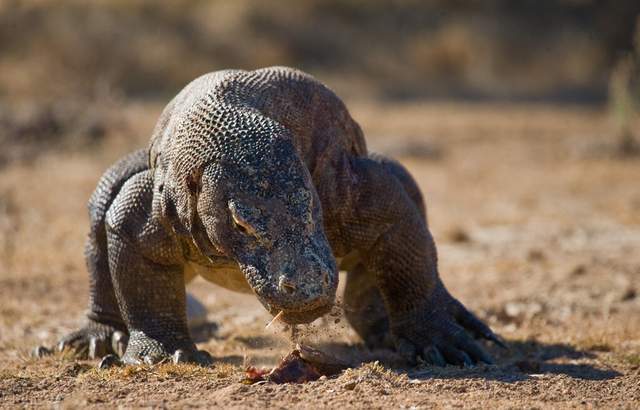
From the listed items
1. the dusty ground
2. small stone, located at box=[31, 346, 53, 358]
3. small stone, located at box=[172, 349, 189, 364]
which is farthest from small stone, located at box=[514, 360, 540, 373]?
small stone, located at box=[31, 346, 53, 358]

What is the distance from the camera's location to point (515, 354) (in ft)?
19.2

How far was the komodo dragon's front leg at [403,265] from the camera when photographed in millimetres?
5219

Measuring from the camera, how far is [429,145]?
16719 millimetres

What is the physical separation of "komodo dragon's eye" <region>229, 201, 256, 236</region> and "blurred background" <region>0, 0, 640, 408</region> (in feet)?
2.29

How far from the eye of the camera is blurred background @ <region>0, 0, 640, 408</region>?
5.88m

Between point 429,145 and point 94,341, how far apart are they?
37.7 feet

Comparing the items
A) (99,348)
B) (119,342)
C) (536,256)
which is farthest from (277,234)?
(536,256)

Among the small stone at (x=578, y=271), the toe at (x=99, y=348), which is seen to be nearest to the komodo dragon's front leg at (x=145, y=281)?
the toe at (x=99, y=348)

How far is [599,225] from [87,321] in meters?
6.26

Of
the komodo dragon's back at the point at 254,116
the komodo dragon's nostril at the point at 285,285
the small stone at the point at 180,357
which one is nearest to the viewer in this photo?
the komodo dragon's nostril at the point at 285,285

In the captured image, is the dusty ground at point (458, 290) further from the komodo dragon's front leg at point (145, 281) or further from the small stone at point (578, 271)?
the komodo dragon's front leg at point (145, 281)

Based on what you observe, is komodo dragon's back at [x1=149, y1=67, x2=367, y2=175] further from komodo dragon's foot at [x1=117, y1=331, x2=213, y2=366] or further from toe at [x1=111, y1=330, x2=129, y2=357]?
toe at [x1=111, y1=330, x2=129, y2=357]

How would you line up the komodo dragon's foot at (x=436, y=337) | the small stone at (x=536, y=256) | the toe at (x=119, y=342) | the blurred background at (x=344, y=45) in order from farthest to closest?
1. the blurred background at (x=344, y=45)
2. the small stone at (x=536, y=256)
3. the toe at (x=119, y=342)
4. the komodo dragon's foot at (x=436, y=337)

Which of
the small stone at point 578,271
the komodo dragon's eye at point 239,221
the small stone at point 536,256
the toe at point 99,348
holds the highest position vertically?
the small stone at point 536,256
